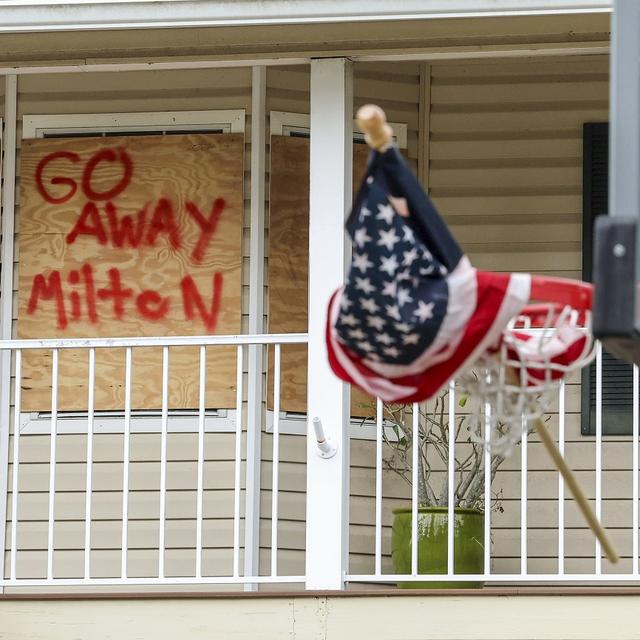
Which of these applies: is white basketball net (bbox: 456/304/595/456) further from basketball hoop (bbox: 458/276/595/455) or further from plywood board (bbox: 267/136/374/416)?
plywood board (bbox: 267/136/374/416)

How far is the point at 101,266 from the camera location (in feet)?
25.8

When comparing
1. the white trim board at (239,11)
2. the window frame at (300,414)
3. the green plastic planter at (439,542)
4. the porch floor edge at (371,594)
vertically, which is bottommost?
the porch floor edge at (371,594)

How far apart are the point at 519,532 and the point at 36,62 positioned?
3306 millimetres

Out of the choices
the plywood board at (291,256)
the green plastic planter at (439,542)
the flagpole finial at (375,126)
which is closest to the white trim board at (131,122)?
the plywood board at (291,256)

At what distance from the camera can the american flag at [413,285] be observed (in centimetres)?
409

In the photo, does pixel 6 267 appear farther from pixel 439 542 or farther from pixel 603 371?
pixel 603 371

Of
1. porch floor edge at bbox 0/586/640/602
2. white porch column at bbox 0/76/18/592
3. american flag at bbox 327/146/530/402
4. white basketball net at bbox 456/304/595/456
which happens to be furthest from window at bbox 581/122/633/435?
american flag at bbox 327/146/530/402

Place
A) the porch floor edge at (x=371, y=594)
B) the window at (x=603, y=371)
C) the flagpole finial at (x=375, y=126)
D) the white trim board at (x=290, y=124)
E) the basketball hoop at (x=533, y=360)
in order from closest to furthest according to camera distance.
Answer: the flagpole finial at (x=375, y=126), the basketball hoop at (x=533, y=360), the porch floor edge at (x=371, y=594), the window at (x=603, y=371), the white trim board at (x=290, y=124)

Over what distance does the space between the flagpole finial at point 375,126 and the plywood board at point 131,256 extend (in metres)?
3.89

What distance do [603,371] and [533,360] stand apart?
3.57 m

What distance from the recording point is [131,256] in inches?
310

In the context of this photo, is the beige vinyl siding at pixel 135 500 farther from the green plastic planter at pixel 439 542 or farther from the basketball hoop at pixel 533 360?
the basketball hoop at pixel 533 360

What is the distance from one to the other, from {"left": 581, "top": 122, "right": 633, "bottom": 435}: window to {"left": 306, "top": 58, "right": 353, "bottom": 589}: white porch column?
1.69 meters

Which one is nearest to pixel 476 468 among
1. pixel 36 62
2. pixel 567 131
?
pixel 567 131
